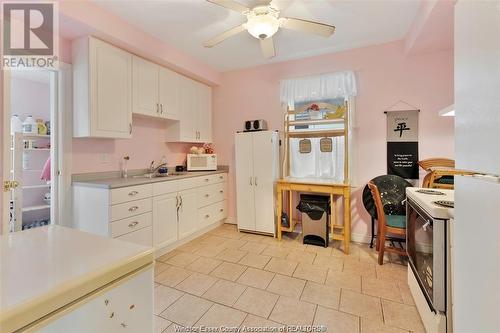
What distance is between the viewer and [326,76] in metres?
3.35

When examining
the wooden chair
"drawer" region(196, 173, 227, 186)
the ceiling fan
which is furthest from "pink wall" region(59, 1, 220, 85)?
the wooden chair

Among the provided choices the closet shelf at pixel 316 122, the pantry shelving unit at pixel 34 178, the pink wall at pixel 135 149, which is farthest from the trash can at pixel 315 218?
the pantry shelving unit at pixel 34 178

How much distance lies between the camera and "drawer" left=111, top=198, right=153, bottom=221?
2279 millimetres

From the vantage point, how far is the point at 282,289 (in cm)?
211

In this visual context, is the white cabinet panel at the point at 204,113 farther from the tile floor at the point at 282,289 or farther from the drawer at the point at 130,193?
the tile floor at the point at 282,289

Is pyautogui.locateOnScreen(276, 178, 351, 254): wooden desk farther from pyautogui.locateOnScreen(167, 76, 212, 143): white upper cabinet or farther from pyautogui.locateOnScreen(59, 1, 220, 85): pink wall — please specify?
pyautogui.locateOnScreen(59, 1, 220, 85): pink wall

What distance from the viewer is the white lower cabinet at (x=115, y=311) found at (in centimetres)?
53

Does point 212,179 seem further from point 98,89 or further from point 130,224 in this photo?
point 98,89

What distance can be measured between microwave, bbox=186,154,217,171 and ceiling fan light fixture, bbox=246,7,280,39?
2.22m

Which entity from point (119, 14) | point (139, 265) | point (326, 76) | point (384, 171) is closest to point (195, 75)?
point (119, 14)

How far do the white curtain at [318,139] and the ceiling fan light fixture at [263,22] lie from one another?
1495 millimetres

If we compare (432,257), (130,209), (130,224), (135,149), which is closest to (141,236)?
(130,224)

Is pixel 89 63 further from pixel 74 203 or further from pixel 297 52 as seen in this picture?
pixel 297 52

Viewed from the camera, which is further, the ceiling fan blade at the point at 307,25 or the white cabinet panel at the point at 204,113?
the white cabinet panel at the point at 204,113
